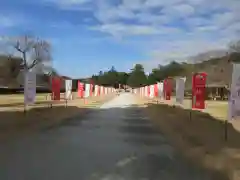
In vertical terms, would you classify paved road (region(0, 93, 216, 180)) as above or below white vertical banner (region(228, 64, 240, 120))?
below

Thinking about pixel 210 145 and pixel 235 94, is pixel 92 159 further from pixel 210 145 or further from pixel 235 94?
pixel 235 94

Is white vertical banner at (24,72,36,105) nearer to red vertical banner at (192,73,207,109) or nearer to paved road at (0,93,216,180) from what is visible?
paved road at (0,93,216,180)

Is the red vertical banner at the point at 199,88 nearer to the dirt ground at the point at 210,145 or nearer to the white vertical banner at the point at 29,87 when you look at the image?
the dirt ground at the point at 210,145

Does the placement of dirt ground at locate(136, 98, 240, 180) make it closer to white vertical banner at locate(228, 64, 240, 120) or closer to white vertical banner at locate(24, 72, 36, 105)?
→ white vertical banner at locate(228, 64, 240, 120)

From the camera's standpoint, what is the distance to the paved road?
26.5 feet

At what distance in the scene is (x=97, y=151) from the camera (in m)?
11.2

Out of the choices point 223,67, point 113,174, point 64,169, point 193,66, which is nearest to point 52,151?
point 64,169

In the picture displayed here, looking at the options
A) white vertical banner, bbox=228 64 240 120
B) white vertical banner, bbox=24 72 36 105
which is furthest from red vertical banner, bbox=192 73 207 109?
white vertical banner, bbox=24 72 36 105

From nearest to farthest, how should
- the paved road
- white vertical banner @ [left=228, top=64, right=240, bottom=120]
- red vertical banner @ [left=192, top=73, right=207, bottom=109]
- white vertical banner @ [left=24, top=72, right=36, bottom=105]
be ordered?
the paved road, white vertical banner @ [left=228, top=64, right=240, bottom=120], red vertical banner @ [left=192, top=73, right=207, bottom=109], white vertical banner @ [left=24, top=72, right=36, bottom=105]

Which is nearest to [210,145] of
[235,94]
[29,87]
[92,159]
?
[235,94]

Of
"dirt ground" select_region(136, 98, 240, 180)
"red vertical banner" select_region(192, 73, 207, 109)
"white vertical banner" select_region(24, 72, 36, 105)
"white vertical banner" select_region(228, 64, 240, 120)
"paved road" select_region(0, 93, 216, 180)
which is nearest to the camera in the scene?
"paved road" select_region(0, 93, 216, 180)

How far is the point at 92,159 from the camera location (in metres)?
9.88

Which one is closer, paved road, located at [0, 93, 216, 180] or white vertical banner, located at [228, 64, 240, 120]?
paved road, located at [0, 93, 216, 180]

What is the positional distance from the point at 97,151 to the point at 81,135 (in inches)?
157
